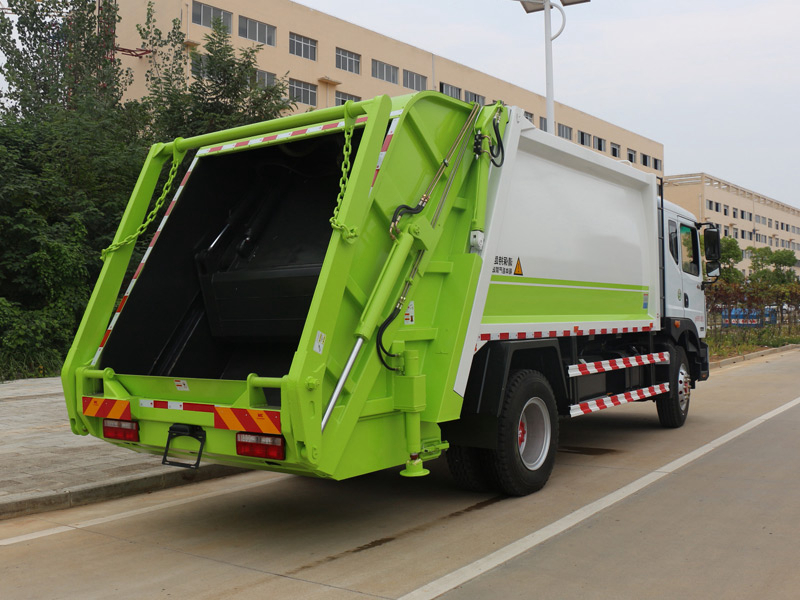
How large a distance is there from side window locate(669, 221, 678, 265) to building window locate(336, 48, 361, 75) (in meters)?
37.6

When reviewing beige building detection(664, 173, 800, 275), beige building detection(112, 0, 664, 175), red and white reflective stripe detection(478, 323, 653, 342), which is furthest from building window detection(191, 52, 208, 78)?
beige building detection(664, 173, 800, 275)

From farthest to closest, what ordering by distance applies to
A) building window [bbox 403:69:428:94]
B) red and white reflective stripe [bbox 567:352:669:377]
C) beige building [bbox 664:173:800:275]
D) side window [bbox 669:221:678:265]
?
beige building [bbox 664:173:800:275] < building window [bbox 403:69:428:94] < side window [bbox 669:221:678:265] < red and white reflective stripe [bbox 567:352:669:377]

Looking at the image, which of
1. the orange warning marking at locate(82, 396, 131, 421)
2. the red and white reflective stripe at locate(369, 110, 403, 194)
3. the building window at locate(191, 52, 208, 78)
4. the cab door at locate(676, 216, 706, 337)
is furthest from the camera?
the building window at locate(191, 52, 208, 78)

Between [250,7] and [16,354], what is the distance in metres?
30.3

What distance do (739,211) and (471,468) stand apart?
96805mm

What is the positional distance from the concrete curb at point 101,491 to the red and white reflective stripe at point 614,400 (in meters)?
3.26

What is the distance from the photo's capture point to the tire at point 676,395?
9.54 metres

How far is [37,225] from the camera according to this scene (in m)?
15.1

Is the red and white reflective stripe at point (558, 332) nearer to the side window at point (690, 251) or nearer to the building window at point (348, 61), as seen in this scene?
the side window at point (690, 251)

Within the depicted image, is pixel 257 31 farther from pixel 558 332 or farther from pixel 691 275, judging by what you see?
pixel 558 332

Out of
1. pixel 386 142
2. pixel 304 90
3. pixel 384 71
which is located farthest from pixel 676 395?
pixel 384 71

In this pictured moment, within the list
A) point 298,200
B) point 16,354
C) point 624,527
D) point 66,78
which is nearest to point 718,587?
point 624,527

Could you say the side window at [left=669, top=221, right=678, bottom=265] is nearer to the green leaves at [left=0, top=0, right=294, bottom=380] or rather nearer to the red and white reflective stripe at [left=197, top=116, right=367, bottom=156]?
the red and white reflective stripe at [left=197, top=116, right=367, bottom=156]

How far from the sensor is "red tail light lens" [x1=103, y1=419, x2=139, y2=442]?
17.5 ft
